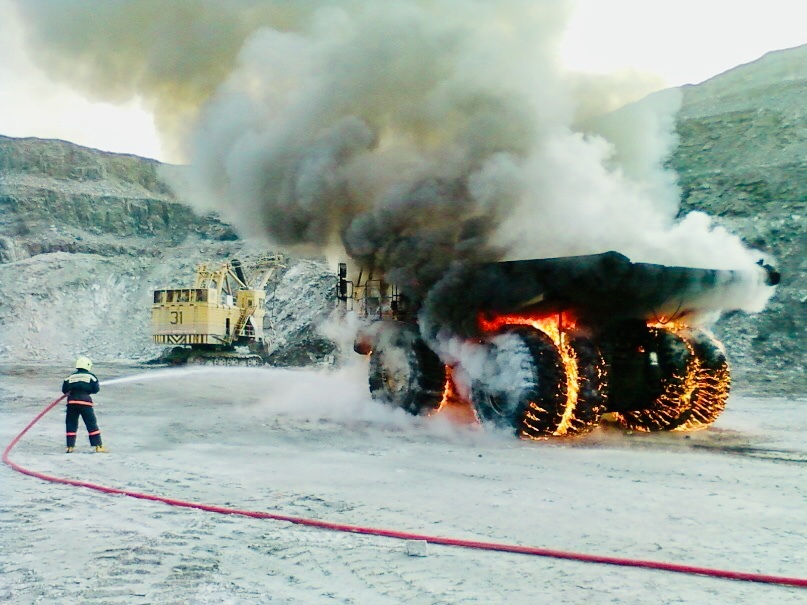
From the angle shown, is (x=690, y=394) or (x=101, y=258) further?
(x=101, y=258)

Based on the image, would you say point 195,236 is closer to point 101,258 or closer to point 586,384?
point 101,258

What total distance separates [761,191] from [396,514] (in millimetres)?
35508

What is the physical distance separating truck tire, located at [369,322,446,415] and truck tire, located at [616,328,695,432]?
3237mm

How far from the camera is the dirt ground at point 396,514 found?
13.3ft

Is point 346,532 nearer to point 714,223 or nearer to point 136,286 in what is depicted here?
point 714,223

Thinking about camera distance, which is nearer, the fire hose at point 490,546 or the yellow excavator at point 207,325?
the fire hose at point 490,546

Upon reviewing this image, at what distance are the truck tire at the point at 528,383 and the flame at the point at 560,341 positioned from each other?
2.3 inches

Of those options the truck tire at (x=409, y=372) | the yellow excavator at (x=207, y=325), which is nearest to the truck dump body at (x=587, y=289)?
the truck tire at (x=409, y=372)

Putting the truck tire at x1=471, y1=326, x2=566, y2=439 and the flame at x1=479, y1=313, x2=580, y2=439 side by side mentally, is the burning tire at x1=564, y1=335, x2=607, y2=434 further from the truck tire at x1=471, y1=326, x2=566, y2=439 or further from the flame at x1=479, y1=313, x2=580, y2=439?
the truck tire at x1=471, y1=326, x2=566, y2=439

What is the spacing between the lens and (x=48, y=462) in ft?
27.4

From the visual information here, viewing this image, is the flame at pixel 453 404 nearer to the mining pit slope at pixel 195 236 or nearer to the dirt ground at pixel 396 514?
the dirt ground at pixel 396 514

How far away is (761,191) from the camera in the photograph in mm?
35594

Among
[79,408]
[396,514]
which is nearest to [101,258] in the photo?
[79,408]

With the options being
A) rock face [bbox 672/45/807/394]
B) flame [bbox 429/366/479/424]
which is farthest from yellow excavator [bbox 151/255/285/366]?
flame [bbox 429/366/479/424]
